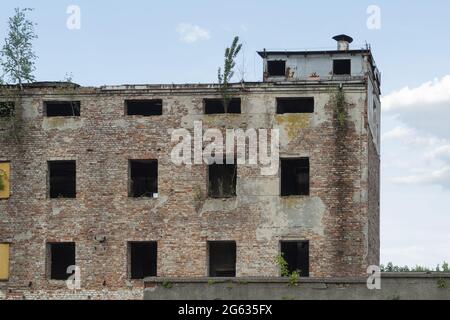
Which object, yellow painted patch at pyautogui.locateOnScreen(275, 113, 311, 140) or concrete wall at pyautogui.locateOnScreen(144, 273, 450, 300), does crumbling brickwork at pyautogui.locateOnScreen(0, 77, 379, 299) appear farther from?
concrete wall at pyautogui.locateOnScreen(144, 273, 450, 300)

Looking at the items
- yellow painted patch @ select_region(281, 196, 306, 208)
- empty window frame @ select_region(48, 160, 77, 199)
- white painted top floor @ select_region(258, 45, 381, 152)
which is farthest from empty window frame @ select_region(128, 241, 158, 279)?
white painted top floor @ select_region(258, 45, 381, 152)

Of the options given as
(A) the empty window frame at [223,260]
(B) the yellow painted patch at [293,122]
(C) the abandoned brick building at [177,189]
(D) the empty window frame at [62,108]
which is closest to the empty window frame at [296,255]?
(C) the abandoned brick building at [177,189]

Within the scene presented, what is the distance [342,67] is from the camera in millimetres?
40031

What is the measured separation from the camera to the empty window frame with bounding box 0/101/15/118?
3259 centimetres

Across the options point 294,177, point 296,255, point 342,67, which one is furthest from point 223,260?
point 342,67

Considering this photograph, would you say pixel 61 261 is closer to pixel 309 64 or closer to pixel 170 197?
pixel 170 197

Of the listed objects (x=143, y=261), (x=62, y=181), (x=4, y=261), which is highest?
(x=62, y=181)

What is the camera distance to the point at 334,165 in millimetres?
30812

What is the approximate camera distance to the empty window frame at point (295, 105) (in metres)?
31.7

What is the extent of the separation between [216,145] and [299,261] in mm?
4987

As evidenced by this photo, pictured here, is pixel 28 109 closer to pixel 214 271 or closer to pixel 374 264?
pixel 214 271

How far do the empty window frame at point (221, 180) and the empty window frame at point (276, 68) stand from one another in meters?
9.63

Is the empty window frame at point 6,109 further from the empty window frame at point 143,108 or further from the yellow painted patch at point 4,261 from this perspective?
the yellow painted patch at point 4,261

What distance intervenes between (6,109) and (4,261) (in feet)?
16.8
